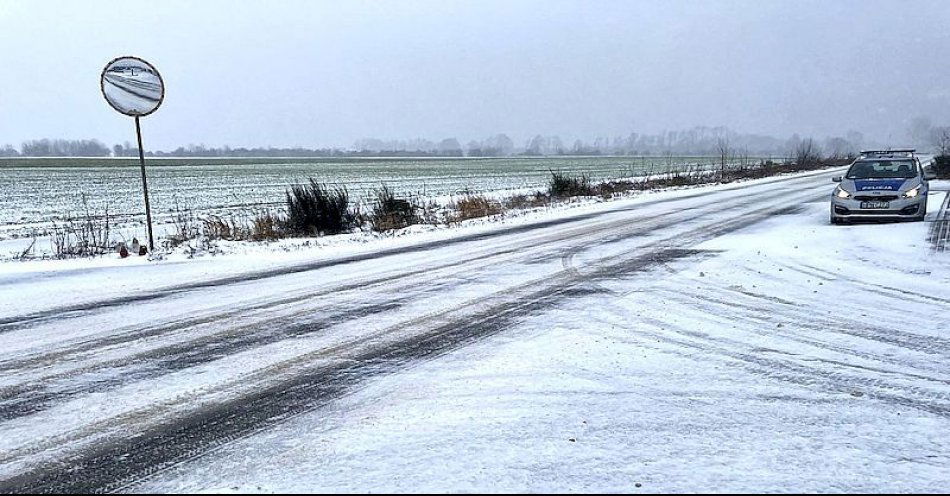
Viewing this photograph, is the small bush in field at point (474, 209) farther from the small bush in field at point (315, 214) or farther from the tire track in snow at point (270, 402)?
the tire track in snow at point (270, 402)

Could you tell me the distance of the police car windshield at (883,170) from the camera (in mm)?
14541

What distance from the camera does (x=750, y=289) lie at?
7418mm

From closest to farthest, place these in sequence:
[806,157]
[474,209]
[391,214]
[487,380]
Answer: [487,380] < [391,214] < [474,209] < [806,157]

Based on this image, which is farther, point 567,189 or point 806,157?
point 806,157

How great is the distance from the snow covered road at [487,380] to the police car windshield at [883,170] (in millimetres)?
7016

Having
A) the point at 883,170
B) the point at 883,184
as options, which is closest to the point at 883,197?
the point at 883,184

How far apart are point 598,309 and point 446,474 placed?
3.76m

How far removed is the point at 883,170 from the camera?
1490 centimetres

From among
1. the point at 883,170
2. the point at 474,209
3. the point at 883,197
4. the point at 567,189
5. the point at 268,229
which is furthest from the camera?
the point at 567,189

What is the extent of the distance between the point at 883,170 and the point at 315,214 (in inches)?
532

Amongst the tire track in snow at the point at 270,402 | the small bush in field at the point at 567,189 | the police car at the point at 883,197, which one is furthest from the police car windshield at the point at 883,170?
the small bush in field at the point at 567,189

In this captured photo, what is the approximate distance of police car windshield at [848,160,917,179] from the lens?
14541 mm

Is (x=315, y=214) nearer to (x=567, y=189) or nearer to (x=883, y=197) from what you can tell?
(x=883, y=197)

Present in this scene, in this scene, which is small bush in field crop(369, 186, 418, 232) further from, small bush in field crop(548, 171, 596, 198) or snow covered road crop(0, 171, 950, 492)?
small bush in field crop(548, 171, 596, 198)
